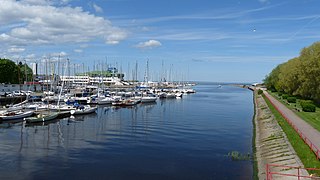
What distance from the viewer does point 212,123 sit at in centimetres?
5356

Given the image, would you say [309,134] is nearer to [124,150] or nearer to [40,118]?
[124,150]

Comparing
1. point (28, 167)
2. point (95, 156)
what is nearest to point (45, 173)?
point (28, 167)

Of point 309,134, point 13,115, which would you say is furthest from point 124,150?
point 13,115

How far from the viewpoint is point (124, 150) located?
33.2 meters

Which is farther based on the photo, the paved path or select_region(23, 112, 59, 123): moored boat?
select_region(23, 112, 59, 123): moored boat

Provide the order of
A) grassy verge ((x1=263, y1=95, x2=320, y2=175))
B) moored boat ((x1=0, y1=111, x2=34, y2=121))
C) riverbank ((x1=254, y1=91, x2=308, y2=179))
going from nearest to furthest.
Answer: grassy verge ((x1=263, y1=95, x2=320, y2=175))
riverbank ((x1=254, y1=91, x2=308, y2=179))
moored boat ((x1=0, y1=111, x2=34, y2=121))

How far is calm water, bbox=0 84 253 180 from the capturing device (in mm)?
25422

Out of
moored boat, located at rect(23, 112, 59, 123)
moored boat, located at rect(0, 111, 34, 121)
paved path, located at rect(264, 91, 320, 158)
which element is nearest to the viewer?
paved path, located at rect(264, 91, 320, 158)

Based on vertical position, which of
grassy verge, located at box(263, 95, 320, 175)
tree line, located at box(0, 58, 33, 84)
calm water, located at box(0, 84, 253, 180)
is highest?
tree line, located at box(0, 58, 33, 84)

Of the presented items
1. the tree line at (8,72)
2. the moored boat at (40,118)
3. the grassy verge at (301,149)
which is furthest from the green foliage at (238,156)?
the tree line at (8,72)

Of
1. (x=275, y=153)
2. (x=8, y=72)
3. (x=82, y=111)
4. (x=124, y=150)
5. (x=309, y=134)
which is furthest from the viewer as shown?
(x=8, y=72)

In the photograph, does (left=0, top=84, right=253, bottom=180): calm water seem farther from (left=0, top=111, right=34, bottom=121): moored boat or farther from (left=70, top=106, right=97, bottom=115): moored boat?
(left=70, top=106, right=97, bottom=115): moored boat

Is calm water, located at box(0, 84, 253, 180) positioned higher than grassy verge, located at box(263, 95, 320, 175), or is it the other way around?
grassy verge, located at box(263, 95, 320, 175)

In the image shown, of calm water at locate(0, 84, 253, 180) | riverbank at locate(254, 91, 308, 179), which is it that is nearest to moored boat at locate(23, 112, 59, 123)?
calm water at locate(0, 84, 253, 180)
